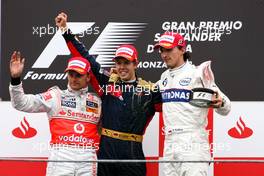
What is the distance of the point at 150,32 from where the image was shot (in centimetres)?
554

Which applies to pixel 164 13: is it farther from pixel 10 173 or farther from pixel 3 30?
pixel 10 173

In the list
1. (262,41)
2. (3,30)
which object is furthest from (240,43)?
(3,30)

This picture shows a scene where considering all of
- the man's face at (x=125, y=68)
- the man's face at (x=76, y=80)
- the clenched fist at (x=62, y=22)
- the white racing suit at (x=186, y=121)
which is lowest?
the white racing suit at (x=186, y=121)

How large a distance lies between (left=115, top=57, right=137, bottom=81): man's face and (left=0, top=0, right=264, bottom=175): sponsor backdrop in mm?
398

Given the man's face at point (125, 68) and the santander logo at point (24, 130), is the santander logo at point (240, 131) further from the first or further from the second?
the santander logo at point (24, 130)

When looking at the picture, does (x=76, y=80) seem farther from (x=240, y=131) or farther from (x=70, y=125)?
(x=240, y=131)

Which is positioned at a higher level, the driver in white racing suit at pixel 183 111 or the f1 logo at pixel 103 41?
the f1 logo at pixel 103 41

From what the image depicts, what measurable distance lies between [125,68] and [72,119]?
0.52 meters

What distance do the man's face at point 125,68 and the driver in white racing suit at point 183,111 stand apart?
26cm

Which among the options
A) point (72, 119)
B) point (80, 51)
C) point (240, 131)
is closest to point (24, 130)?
point (72, 119)

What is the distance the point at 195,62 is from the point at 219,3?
0.48 m

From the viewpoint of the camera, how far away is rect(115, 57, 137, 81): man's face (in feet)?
16.8

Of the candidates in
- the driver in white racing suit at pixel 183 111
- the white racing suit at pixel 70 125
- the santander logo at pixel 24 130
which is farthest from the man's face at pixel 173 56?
the santander logo at pixel 24 130

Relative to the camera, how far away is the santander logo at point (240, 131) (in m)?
5.45
